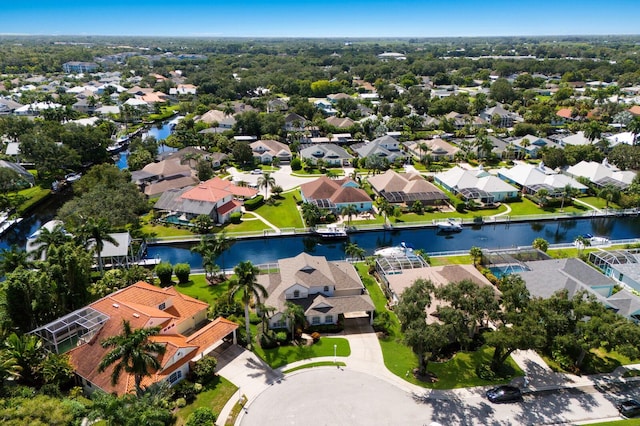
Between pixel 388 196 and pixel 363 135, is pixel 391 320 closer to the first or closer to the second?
pixel 388 196

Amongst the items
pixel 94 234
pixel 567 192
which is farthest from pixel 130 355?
pixel 567 192

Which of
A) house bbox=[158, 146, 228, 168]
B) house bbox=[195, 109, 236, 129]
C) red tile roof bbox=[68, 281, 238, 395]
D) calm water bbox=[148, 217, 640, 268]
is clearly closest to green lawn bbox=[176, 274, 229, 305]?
red tile roof bbox=[68, 281, 238, 395]

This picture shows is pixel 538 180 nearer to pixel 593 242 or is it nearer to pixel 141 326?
pixel 593 242

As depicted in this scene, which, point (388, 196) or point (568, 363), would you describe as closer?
point (568, 363)

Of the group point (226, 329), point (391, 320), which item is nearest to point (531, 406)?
point (391, 320)

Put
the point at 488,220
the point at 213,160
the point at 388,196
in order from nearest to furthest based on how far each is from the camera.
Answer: the point at 488,220
the point at 388,196
the point at 213,160
